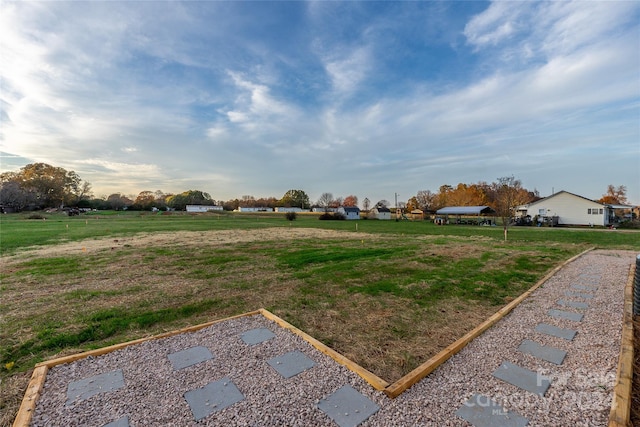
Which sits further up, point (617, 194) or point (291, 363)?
point (617, 194)

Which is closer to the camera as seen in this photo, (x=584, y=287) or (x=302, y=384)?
(x=302, y=384)

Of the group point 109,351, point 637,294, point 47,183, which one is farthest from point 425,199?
point 47,183

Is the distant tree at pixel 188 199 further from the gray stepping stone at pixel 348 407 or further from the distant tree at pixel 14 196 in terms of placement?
the gray stepping stone at pixel 348 407

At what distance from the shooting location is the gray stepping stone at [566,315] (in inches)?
134

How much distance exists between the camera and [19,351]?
2525mm

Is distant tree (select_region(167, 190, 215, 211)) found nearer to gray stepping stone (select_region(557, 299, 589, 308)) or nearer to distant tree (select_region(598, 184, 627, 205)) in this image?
gray stepping stone (select_region(557, 299, 589, 308))

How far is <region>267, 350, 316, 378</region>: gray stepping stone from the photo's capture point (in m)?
2.20

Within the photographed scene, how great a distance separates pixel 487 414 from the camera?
5.61 ft

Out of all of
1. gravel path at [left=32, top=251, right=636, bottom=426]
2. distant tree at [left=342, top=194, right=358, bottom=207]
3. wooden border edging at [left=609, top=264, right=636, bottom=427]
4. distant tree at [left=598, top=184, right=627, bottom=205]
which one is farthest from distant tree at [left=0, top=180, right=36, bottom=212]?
distant tree at [left=598, top=184, right=627, bottom=205]

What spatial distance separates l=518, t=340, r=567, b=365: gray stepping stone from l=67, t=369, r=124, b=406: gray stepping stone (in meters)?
3.83

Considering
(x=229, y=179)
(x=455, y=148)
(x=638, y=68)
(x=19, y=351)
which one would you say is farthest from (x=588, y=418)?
(x=229, y=179)

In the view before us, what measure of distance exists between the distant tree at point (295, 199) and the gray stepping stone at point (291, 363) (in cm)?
7398

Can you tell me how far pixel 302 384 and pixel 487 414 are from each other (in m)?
1.34

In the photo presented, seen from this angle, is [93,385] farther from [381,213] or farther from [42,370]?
[381,213]
